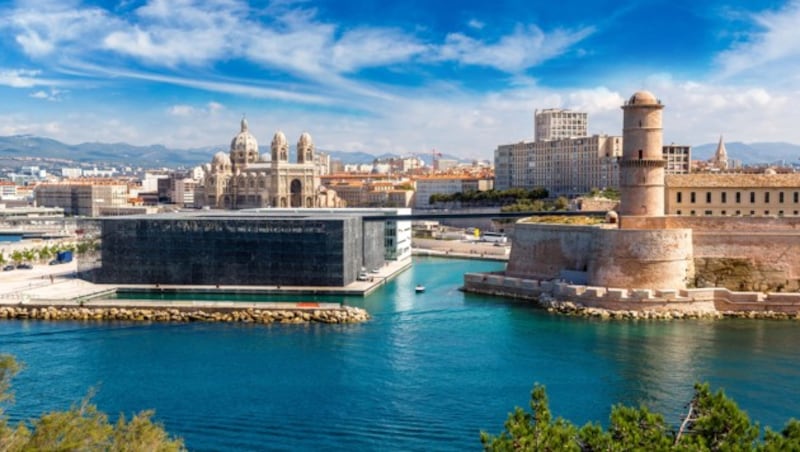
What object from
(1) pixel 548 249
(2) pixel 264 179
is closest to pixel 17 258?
(1) pixel 548 249

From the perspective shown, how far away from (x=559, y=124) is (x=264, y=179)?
55.3 meters

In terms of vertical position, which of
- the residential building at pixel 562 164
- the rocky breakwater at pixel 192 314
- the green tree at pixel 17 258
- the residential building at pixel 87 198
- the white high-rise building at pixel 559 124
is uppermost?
the white high-rise building at pixel 559 124

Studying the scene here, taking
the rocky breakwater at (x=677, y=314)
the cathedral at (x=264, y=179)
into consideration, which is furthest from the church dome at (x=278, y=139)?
the rocky breakwater at (x=677, y=314)

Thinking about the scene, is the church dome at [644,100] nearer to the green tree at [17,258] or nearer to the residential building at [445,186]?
the green tree at [17,258]

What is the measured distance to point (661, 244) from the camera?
116 ft

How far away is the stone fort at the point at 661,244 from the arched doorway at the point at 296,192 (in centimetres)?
6716

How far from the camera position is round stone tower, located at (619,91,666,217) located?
36625 mm

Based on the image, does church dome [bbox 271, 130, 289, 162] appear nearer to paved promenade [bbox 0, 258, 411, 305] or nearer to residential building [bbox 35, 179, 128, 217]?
residential building [bbox 35, 179, 128, 217]

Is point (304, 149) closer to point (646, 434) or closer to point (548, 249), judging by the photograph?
point (548, 249)

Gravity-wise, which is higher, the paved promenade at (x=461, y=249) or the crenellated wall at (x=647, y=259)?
the crenellated wall at (x=647, y=259)

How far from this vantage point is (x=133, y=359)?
27.0 meters

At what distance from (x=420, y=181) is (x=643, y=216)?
286 ft

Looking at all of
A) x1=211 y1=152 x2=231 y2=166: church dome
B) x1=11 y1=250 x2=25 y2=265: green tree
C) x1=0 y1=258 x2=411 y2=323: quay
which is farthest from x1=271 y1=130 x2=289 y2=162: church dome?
x1=0 y1=258 x2=411 y2=323: quay

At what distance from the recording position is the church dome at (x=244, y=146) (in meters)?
109
